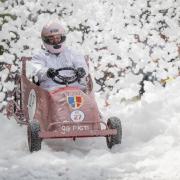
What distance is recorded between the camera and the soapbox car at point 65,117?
648 cm

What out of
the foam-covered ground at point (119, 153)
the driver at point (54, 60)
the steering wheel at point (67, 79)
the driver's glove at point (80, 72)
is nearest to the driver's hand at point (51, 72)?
the driver at point (54, 60)

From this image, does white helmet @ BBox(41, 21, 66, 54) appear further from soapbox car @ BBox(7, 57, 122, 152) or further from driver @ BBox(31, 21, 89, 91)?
soapbox car @ BBox(7, 57, 122, 152)

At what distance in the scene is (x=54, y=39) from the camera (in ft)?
25.0

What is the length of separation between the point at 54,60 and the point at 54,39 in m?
0.37

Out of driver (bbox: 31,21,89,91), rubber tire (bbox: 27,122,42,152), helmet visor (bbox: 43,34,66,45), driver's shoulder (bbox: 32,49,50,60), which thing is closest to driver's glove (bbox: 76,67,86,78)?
driver (bbox: 31,21,89,91)

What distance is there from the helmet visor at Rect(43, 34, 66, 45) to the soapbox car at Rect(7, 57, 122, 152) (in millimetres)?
507

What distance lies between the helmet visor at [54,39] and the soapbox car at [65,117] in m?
0.51

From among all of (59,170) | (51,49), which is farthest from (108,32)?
(59,170)

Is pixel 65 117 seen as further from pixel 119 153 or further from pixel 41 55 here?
pixel 41 55

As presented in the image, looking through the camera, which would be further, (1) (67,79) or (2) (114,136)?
(1) (67,79)

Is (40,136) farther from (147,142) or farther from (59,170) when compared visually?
(147,142)

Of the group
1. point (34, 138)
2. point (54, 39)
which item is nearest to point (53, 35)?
point (54, 39)

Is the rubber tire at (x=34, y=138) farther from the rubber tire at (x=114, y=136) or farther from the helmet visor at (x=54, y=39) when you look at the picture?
the helmet visor at (x=54, y=39)

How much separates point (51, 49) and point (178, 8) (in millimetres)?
4583
